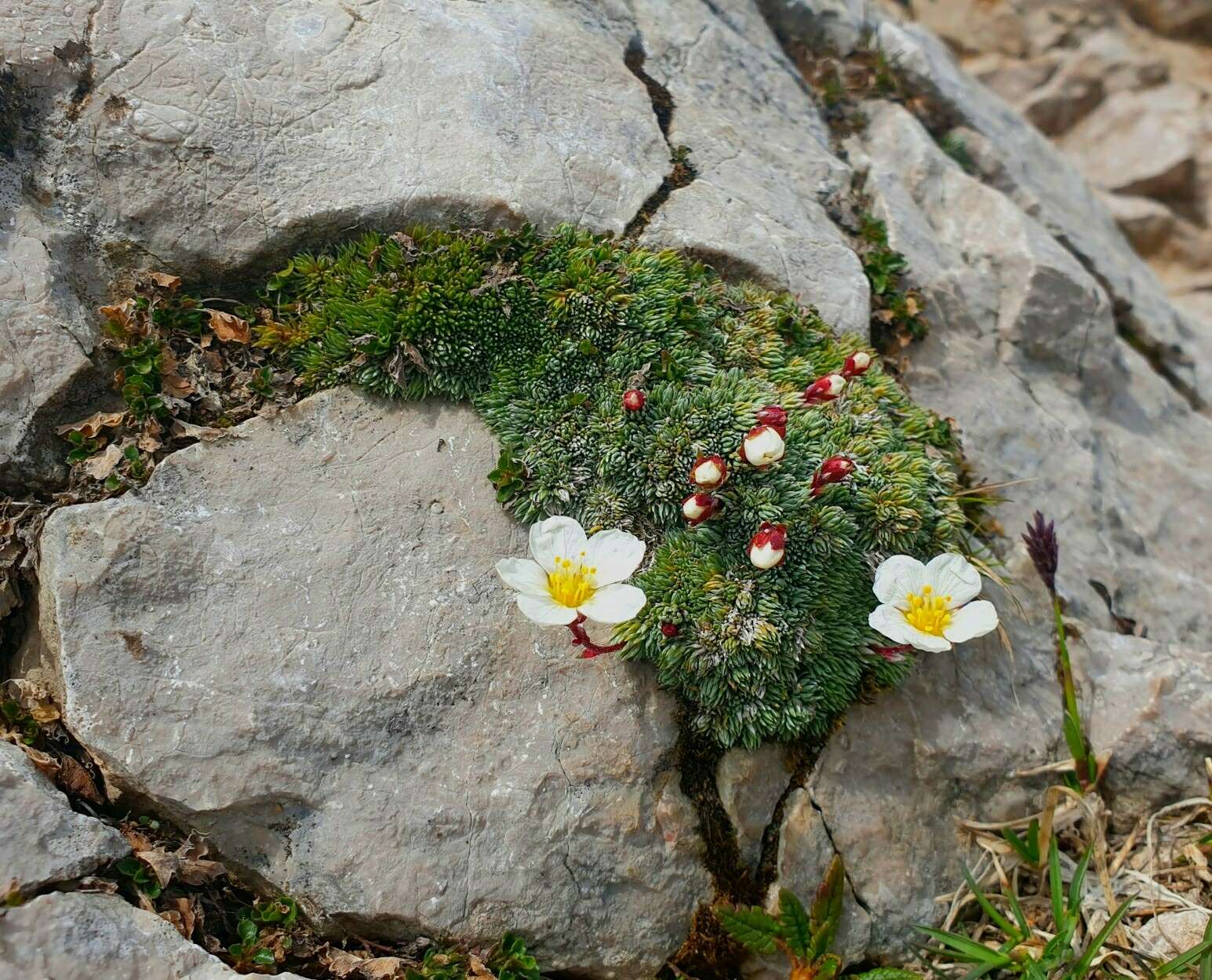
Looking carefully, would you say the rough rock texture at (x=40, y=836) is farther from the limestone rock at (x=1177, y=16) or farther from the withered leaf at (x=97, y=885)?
the limestone rock at (x=1177, y=16)

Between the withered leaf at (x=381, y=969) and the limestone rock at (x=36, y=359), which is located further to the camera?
the limestone rock at (x=36, y=359)

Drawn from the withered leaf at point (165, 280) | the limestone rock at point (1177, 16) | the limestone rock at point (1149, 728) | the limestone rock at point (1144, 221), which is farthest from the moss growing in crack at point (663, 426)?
the limestone rock at point (1177, 16)

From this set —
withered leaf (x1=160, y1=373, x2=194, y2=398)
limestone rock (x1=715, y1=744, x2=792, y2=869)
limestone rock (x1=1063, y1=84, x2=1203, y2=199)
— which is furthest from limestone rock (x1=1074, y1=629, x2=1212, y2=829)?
limestone rock (x1=1063, y1=84, x2=1203, y2=199)

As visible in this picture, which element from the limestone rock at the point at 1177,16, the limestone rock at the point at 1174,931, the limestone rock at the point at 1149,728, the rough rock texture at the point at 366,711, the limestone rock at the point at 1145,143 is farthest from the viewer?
the limestone rock at the point at 1177,16

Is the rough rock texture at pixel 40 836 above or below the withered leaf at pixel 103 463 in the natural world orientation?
below

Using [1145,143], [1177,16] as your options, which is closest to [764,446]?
[1145,143]

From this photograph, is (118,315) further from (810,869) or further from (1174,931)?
(1174,931)
